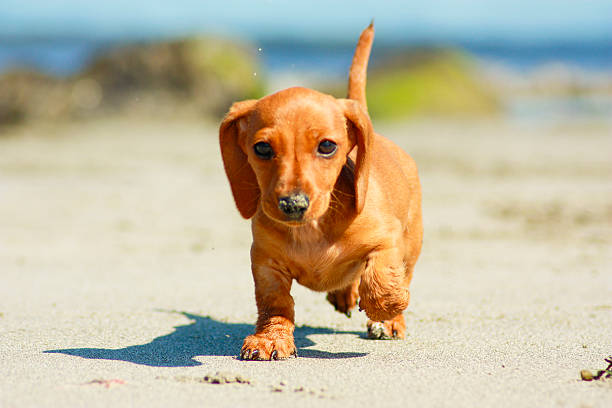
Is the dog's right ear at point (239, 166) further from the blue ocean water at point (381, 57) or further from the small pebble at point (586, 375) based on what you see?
the blue ocean water at point (381, 57)

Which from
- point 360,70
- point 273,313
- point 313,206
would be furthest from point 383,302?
point 360,70

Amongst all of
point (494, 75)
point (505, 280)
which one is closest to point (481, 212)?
point (505, 280)

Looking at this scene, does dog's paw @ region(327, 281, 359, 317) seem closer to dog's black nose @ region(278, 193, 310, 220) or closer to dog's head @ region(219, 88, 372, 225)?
dog's head @ region(219, 88, 372, 225)

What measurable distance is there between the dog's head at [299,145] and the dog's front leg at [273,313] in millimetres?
480

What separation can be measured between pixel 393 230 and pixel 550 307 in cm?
157

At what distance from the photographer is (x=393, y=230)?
3.87m

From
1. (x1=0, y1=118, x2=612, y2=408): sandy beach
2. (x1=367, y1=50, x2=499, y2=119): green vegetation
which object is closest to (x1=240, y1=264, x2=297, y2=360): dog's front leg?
(x1=0, y1=118, x2=612, y2=408): sandy beach

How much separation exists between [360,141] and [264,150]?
1.63 feet

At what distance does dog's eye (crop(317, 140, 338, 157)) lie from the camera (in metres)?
3.45

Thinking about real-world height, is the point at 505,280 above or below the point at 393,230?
below

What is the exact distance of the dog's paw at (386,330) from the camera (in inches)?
168

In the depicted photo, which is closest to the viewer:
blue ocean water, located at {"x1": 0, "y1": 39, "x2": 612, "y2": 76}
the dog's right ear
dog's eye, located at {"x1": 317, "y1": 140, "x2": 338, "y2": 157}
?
dog's eye, located at {"x1": 317, "y1": 140, "x2": 338, "y2": 157}

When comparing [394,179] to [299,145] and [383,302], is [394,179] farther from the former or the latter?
[299,145]

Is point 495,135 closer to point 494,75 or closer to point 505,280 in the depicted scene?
point 505,280
